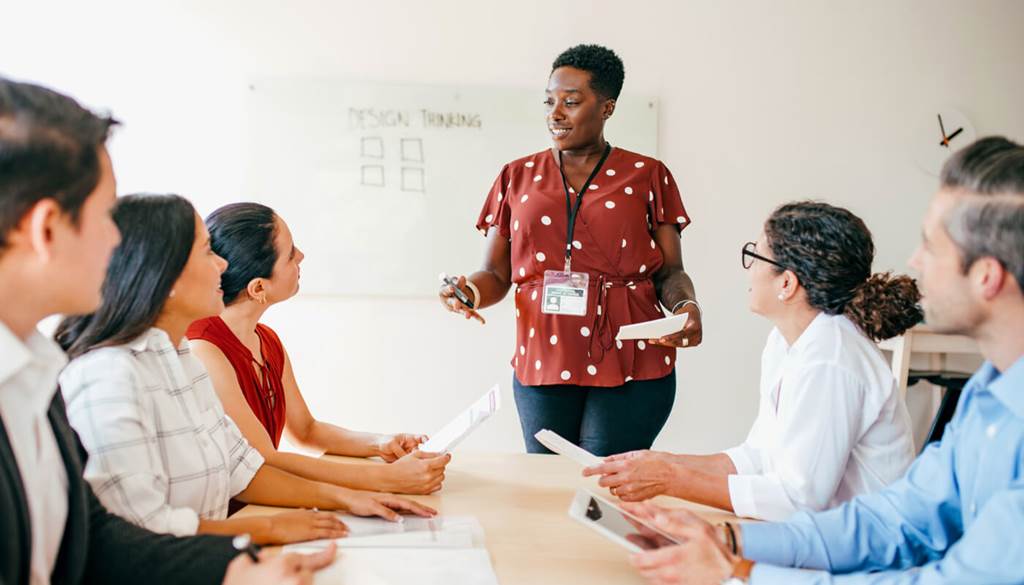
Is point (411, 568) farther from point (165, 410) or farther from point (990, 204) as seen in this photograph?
point (990, 204)

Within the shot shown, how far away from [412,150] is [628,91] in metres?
1.08

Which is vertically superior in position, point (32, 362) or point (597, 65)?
point (597, 65)

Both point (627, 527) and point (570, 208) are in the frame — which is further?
point (570, 208)

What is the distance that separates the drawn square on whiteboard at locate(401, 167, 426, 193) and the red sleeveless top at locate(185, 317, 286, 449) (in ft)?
5.72

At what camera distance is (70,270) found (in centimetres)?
93

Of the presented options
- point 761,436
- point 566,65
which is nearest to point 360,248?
point 566,65

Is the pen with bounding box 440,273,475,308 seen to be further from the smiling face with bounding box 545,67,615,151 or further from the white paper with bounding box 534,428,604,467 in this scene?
the white paper with bounding box 534,428,604,467

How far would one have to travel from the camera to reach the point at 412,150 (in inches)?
149

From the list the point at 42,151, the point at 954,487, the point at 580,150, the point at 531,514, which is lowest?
the point at 531,514

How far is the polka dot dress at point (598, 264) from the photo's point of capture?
223cm

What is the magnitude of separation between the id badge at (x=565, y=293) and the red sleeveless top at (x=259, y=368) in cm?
75

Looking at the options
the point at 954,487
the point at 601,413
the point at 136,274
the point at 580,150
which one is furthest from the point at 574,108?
the point at 954,487

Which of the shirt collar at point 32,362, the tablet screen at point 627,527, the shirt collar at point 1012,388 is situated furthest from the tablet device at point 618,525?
the shirt collar at point 32,362

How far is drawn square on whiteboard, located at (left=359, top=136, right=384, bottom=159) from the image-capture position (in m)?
3.77
